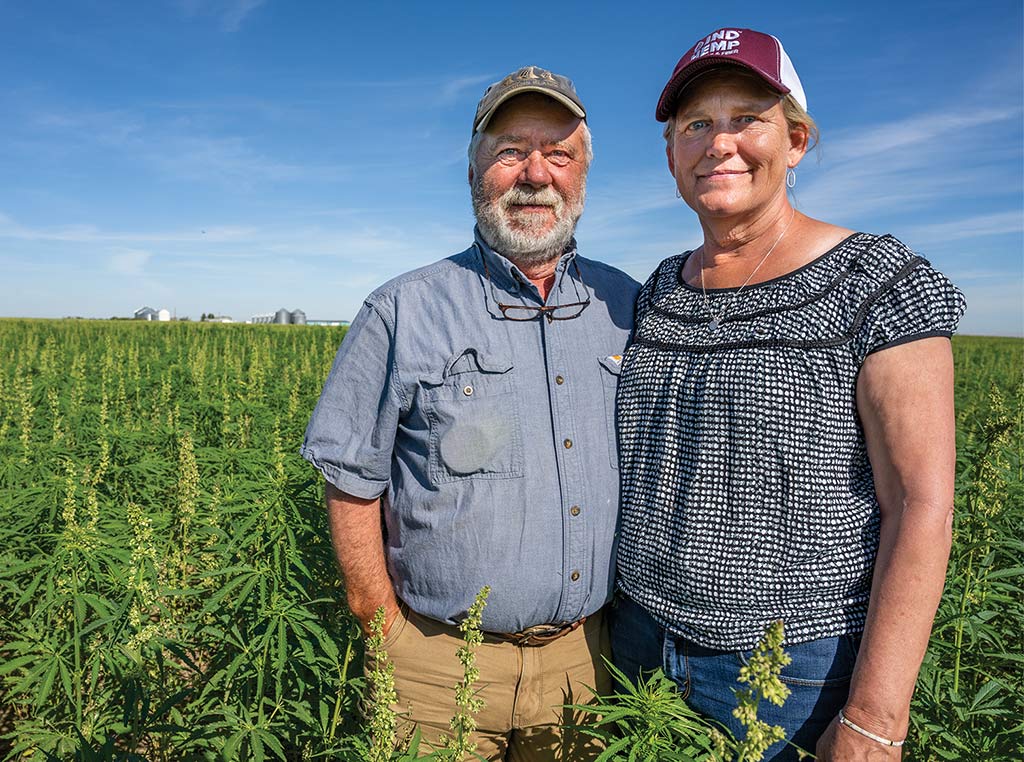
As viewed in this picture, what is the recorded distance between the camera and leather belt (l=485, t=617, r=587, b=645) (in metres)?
2.31

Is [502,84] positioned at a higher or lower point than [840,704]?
higher

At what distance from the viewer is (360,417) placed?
2.32m

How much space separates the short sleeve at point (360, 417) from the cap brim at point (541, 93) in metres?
0.78

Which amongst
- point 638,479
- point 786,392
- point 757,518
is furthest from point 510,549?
point 786,392

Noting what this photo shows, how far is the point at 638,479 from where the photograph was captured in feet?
7.32

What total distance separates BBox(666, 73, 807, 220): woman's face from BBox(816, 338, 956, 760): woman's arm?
644 mm

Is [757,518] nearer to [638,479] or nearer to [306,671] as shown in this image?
[638,479]

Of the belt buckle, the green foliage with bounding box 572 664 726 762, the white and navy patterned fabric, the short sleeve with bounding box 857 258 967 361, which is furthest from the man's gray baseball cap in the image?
the green foliage with bounding box 572 664 726 762

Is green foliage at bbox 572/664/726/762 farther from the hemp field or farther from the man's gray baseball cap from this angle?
the man's gray baseball cap

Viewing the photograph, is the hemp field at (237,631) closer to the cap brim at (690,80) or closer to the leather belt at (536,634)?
the leather belt at (536,634)

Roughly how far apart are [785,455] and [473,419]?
3.04 feet

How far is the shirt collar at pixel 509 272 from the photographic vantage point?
8.05 feet

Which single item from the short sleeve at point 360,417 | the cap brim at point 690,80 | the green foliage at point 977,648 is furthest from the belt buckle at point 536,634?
the cap brim at point 690,80

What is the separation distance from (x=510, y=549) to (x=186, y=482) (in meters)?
2.03
